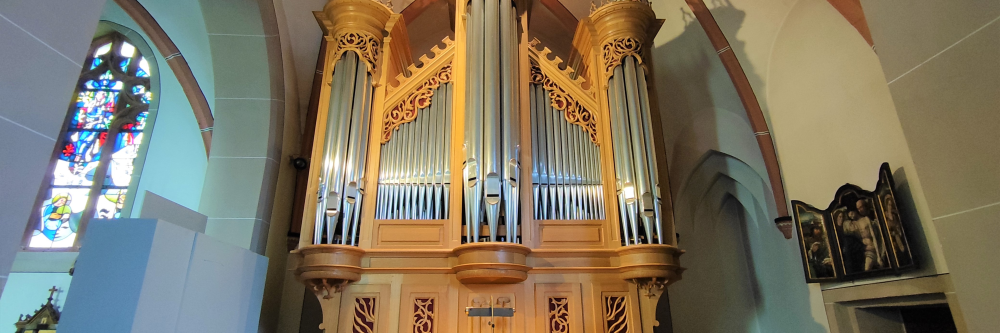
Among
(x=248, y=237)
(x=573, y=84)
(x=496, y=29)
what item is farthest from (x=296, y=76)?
(x=573, y=84)

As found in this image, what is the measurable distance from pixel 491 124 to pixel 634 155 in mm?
1344

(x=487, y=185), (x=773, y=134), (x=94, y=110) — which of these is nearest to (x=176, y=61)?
(x=94, y=110)

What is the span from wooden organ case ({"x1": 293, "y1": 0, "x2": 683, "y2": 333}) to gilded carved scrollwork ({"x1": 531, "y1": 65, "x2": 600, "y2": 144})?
0.05ft

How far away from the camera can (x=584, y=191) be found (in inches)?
199

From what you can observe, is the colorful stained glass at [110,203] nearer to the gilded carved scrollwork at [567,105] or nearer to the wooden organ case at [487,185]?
the wooden organ case at [487,185]

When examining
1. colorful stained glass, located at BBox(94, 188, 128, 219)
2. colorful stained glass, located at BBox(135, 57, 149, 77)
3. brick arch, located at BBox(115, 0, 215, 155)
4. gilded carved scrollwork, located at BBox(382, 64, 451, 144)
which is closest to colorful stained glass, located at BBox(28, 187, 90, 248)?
colorful stained glass, located at BBox(94, 188, 128, 219)

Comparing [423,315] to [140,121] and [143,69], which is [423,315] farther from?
[143,69]

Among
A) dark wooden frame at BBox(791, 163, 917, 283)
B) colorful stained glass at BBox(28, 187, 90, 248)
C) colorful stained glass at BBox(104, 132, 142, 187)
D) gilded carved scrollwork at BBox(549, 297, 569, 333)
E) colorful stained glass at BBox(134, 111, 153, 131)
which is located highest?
colorful stained glass at BBox(134, 111, 153, 131)

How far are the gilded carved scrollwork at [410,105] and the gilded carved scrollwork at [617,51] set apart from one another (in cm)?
161

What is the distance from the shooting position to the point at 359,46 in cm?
540

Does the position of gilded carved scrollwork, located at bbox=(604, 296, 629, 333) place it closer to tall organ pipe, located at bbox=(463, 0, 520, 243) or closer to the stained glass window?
tall organ pipe, located at bbox=(463, 0, 520, 243)

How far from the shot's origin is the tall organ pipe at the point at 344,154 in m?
4.66

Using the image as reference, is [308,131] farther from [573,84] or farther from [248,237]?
[573,84]

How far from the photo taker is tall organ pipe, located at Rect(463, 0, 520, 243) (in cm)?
467
